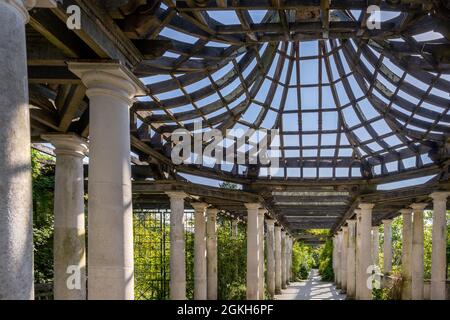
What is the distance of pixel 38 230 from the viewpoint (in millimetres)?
24047

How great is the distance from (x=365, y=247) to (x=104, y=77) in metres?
23.6

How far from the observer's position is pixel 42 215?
2433 centimetres

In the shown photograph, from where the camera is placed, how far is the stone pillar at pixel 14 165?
4871mm

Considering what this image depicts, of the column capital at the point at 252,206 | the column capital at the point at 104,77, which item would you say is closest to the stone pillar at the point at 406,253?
the column capital at the point at 252,206

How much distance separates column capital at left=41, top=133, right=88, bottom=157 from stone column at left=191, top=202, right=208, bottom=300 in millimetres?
14826

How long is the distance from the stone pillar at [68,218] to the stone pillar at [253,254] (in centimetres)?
1562

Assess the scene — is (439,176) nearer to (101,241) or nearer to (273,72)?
(273,72)

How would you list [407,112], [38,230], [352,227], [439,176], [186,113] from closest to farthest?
[186,113]
[407,112]
[439,176]
[38,230]
[352,227]

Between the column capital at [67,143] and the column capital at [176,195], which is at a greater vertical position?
the column capital at [67,143]

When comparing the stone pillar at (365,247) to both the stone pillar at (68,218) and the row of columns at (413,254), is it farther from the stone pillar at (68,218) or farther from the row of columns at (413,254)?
the stone pillar at (68,218)

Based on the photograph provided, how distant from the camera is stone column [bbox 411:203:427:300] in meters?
27.3

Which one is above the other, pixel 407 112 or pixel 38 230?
pixel 407 112
